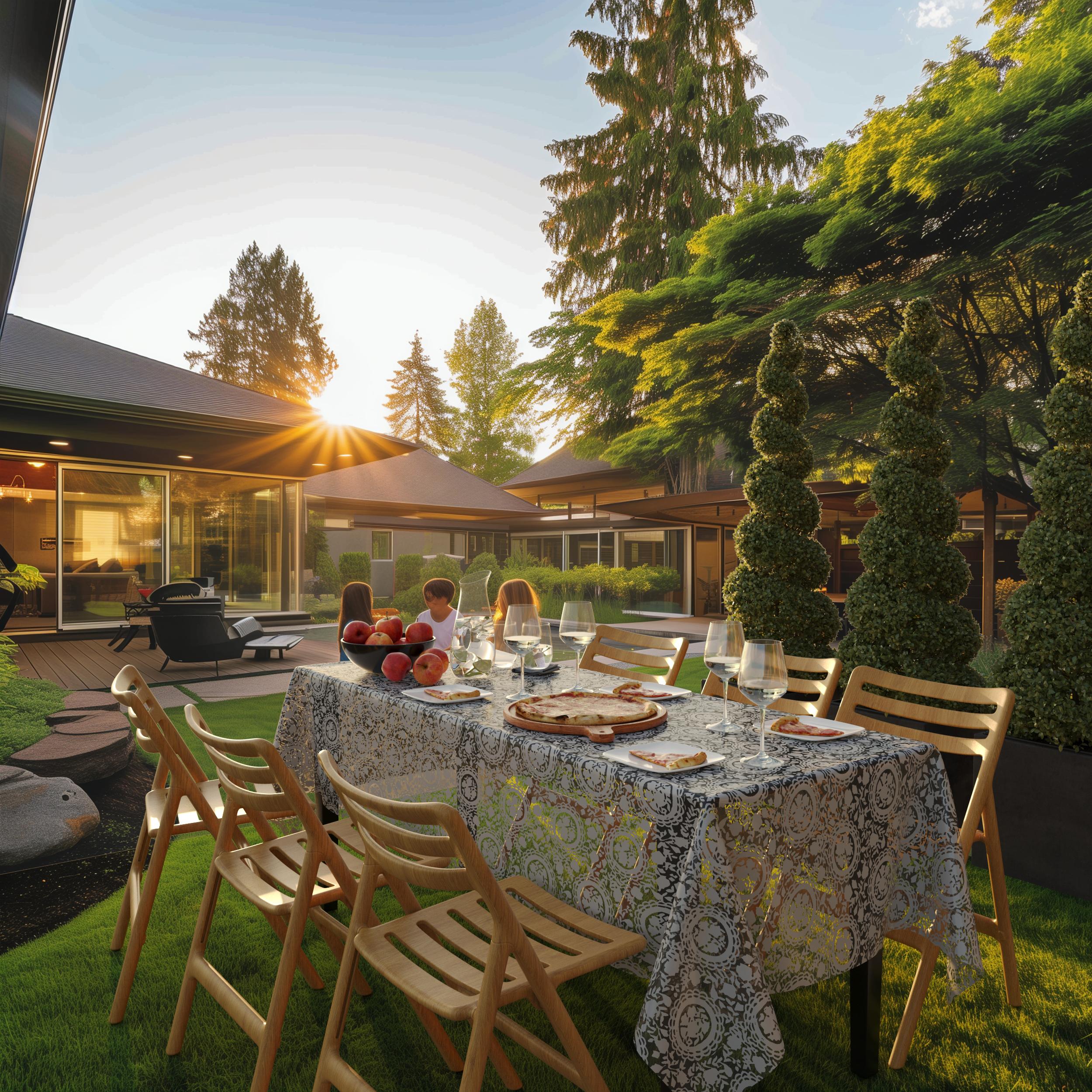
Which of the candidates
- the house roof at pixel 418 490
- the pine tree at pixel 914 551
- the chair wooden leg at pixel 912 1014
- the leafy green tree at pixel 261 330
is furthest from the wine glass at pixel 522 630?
the leafy green tree at pixel 261 330

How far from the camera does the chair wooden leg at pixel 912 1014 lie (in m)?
2.20

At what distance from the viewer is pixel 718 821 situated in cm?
155

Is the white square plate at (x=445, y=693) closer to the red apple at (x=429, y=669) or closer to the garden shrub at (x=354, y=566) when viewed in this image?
the red apple at (x=429, y=669)

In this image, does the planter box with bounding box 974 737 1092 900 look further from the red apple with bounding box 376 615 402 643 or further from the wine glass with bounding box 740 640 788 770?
the red apple with bounding box 376 615 402 643

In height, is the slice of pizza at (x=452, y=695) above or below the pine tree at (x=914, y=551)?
below

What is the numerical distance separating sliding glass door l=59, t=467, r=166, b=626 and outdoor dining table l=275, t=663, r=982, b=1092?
12162mm

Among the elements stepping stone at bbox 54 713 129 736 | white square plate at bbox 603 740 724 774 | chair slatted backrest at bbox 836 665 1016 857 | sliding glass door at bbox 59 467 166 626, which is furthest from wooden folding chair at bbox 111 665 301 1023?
sliding glass door at bbox 59 467 166 626

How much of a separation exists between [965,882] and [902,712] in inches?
20.5

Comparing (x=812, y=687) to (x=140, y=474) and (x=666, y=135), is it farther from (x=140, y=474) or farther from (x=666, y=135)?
(x=666, y=135)

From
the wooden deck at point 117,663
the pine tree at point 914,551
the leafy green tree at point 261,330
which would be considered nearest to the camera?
the pine tree at point 914,551

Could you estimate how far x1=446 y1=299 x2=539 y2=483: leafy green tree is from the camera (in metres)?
37.4

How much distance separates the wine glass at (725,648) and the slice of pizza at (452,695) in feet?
3.18

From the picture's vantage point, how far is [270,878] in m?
2.34

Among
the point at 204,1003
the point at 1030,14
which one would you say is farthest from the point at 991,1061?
the point at 1030,14
